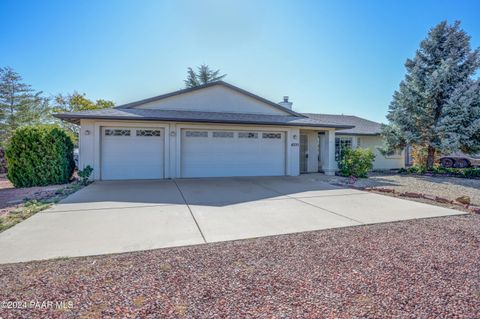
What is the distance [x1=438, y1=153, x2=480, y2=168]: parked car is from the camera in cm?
2020

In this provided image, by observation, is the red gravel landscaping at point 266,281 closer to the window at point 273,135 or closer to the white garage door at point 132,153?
the white garage door at point 132,153

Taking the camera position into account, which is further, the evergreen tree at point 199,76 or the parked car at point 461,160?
the evergreen tree at point 199,76

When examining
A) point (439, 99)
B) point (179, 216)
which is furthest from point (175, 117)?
point (439, 99)

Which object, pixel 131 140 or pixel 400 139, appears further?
pixel 400 139

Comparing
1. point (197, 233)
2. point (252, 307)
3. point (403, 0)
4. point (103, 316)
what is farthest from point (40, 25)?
point (403, 0)

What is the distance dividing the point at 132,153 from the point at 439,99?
16.9 meters

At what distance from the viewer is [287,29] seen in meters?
11.1

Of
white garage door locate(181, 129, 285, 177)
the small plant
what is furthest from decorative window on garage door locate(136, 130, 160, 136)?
the small plant

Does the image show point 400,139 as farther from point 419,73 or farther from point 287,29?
point 287,29

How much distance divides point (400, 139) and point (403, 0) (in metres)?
7.84

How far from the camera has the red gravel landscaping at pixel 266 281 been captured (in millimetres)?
2373

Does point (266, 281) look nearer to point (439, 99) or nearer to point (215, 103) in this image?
point (215, 103)

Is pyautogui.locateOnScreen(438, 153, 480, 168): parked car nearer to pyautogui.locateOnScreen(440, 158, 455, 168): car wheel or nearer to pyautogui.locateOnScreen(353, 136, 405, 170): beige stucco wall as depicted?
pyautogui.locateOnScreen(440, 158, 455, 168): car wheel

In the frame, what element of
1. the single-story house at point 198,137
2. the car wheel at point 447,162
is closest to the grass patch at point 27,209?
the single-story house at point 198,137
